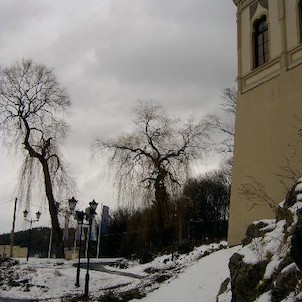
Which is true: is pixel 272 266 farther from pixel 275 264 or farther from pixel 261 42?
pixel 261 42

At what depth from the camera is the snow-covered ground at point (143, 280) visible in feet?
36.4

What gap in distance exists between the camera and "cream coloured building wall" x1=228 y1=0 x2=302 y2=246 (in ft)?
44.8

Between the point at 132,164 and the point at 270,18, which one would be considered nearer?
the point at 270,18

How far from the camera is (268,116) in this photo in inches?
574

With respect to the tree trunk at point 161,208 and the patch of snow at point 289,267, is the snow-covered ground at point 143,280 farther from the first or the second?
the patch of snow at point 289,267

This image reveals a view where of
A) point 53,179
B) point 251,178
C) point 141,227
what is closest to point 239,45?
point 251,178

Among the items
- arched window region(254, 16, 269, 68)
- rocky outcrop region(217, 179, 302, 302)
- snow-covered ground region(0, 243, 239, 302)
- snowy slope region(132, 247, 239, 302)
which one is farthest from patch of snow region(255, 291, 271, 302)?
arched window region(254, 16, 269, 68)

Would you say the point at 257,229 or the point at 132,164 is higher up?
the point at 132,164

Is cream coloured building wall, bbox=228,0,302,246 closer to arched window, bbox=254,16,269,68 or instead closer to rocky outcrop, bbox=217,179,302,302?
arched window, bbox=254,16,269,68

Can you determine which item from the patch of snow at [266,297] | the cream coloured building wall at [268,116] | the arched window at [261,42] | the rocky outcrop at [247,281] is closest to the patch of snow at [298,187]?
the rocky outcrop at [247,281]

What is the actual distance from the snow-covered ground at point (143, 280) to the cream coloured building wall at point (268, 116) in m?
2.09

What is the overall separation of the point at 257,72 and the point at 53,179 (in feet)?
48.3

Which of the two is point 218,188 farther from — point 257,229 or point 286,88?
point 257,229

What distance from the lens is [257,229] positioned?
9.27m
